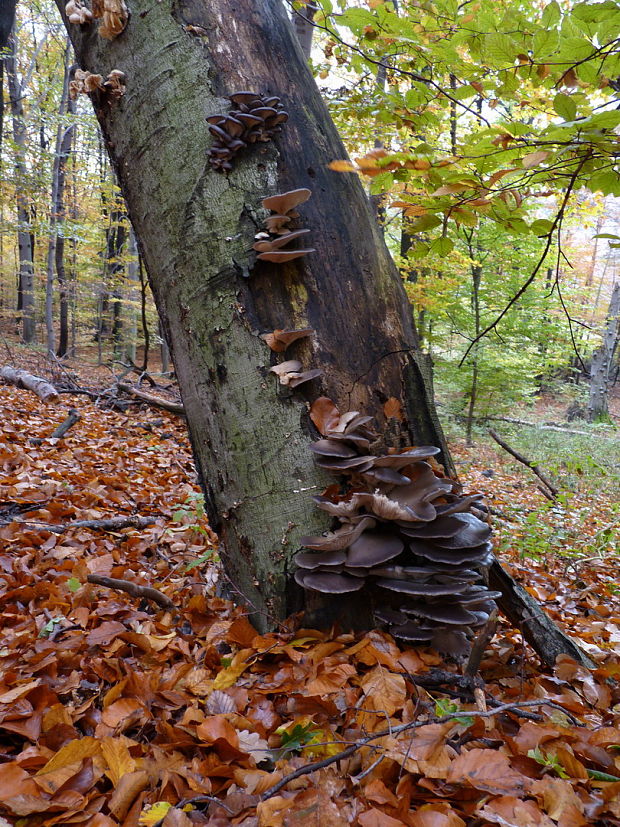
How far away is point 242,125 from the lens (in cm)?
204

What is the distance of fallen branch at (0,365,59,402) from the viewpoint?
8258mm

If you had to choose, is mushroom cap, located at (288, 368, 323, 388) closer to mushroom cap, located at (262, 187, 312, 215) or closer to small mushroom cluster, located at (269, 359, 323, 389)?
small mushroom cluster, located at (269, 359, 323, 389)

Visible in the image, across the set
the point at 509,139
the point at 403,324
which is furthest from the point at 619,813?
the point at 509,139

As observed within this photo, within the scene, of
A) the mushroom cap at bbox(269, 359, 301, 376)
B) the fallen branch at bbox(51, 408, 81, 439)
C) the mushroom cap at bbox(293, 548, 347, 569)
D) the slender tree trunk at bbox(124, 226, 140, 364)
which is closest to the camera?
the mushroom cap at bbox(293, 548, 347, 569)

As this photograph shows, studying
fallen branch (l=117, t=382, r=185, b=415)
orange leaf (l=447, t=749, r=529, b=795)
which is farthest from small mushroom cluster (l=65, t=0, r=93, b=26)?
fallen branch (l=117, t=382, r=185, b=415)

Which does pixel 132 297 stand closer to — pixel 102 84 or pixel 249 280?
pixel 102 84

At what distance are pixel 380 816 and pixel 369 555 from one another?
78 centimetres

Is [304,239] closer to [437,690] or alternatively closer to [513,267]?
[437,690]

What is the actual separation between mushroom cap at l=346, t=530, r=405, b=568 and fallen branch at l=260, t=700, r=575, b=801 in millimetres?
520

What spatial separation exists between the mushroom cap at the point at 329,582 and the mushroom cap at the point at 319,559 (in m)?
0.04

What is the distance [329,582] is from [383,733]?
20.1 inches

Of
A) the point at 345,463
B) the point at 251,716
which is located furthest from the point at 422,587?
the point at 251,716

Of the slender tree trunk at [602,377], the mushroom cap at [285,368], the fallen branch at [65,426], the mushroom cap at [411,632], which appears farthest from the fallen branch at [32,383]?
the slender tree trunk at [602,377]

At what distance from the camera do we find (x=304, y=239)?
2.11m
